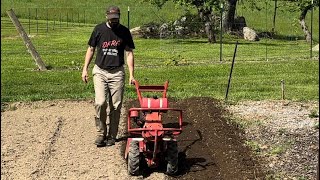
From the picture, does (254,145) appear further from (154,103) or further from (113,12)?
(113,12)

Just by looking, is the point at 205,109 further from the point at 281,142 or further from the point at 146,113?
the point at 146,113

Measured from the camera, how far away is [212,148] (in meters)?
7.79

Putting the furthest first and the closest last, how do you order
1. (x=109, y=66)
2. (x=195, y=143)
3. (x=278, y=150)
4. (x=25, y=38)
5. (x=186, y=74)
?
(x=25, y=38)
(x=186, y=74)
(x=195, y=143)
(x=109, y=66)
(x=278, y=150)

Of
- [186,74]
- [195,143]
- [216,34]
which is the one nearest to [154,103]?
[195,143]

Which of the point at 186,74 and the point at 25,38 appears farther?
the point at 25,38

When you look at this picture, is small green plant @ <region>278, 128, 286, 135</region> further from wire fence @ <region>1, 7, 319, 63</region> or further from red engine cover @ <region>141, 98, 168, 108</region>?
wire fence @ <region>1, 7, 319, 63</region>

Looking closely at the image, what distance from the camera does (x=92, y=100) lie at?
11.4 metres

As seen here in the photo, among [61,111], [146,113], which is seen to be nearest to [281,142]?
[146,113]

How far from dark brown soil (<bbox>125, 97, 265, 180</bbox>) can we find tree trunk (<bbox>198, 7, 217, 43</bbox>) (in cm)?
2047

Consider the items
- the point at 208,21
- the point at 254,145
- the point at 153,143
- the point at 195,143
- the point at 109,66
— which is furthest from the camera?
the point at 208,21

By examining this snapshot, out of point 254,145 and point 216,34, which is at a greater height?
point 216,34

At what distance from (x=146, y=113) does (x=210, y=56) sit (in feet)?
49.3

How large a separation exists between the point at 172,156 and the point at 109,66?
1.80 m

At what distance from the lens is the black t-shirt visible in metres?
7.62
